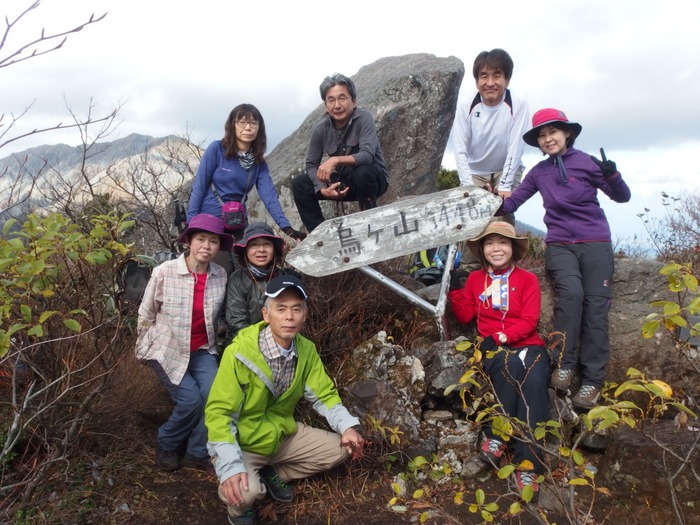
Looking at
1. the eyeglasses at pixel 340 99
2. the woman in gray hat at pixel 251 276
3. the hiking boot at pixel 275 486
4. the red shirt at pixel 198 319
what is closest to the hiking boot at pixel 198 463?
the hiking boot at pixel 275 486

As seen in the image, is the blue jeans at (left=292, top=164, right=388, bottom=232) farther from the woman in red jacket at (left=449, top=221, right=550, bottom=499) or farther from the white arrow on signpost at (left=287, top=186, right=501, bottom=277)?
the woman in red jacket at (left=449, top=221, right=550, bottom=499)

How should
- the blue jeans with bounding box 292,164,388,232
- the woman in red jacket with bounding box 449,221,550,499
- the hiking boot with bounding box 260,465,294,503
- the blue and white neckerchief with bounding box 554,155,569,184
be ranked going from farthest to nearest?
the blue jeans with bounding box 292,164,388,232 < the blue and white neckerchief with bounding box 554,155,569,184 < the woman in red jacket with bounding box 449,221,550,499 < the hiking boot with bounding box 260,465,294,503

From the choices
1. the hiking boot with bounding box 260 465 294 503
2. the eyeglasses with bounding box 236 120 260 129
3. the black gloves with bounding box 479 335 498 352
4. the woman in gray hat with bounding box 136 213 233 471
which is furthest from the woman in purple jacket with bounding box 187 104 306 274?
the hiking boot with bounding box 260 465 294 503

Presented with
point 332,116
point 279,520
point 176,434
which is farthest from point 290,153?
point 279,520

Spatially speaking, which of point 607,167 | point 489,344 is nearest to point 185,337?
point 489,344

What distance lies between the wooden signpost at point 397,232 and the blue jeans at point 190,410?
0.93 meters

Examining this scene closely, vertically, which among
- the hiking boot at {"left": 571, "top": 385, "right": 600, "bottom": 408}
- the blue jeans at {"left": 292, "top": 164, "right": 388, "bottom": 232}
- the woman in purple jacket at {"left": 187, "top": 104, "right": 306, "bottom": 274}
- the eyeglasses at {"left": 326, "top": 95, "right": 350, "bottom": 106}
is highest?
the eyeglasses at {"left": 326, "top": 95, "right": 350, "bottom": 106}

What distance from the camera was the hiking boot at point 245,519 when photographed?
2.86 metres

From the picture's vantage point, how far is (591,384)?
3.63 m

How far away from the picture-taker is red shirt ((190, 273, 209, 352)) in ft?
11.3

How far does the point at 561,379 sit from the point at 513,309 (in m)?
0.56

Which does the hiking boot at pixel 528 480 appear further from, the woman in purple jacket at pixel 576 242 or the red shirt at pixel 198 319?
the red shirt at pixel 198 319

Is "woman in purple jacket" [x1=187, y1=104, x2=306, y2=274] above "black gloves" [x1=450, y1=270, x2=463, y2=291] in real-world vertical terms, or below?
above

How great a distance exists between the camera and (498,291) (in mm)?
3611
